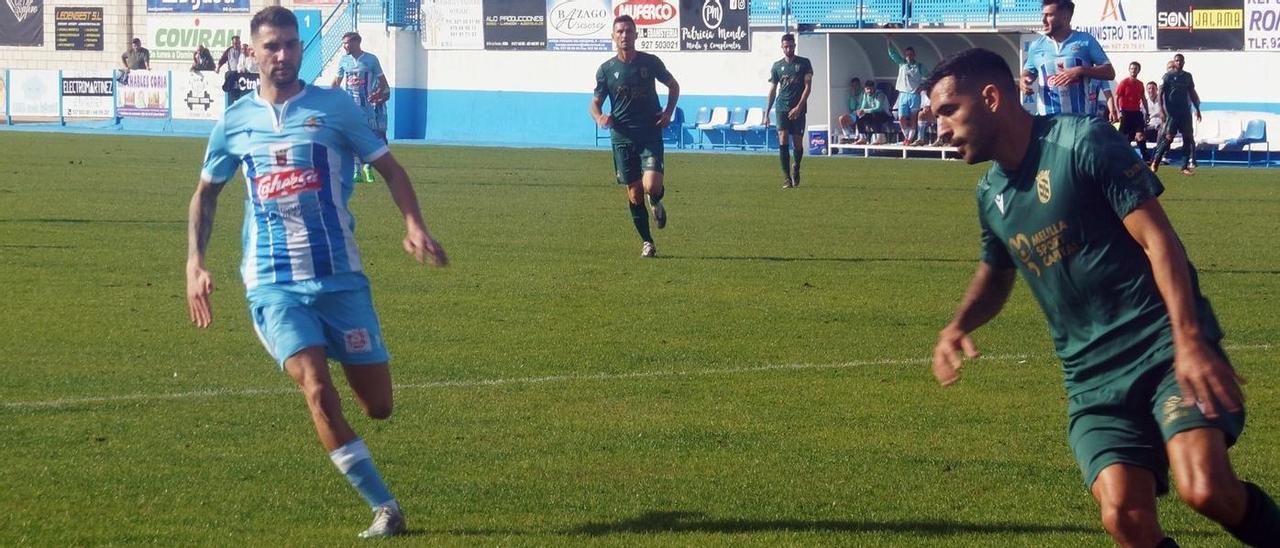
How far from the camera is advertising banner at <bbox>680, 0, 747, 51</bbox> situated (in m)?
41.4

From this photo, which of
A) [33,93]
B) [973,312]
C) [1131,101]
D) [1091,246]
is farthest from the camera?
[33,93]

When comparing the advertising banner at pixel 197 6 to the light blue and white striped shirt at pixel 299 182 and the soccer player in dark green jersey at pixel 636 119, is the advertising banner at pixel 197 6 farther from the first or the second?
the light blue and white striped shirt at pixel 299 182

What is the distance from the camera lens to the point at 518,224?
18.6m

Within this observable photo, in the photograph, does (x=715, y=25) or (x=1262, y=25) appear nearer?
(x=1262, y=25)

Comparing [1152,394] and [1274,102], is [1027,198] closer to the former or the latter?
[1152,394]

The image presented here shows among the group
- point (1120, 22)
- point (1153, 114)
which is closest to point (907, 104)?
point (1120, 22)

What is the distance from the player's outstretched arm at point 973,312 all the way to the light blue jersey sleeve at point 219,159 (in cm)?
263

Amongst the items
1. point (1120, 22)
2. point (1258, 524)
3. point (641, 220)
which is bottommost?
point (1258, 524)

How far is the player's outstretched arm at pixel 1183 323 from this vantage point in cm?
429

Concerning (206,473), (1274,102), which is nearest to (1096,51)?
(206,473)

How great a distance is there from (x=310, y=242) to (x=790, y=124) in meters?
19.2

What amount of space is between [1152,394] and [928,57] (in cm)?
3515

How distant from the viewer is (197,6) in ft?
179

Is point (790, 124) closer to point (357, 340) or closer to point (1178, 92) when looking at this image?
point (1178, 92)
